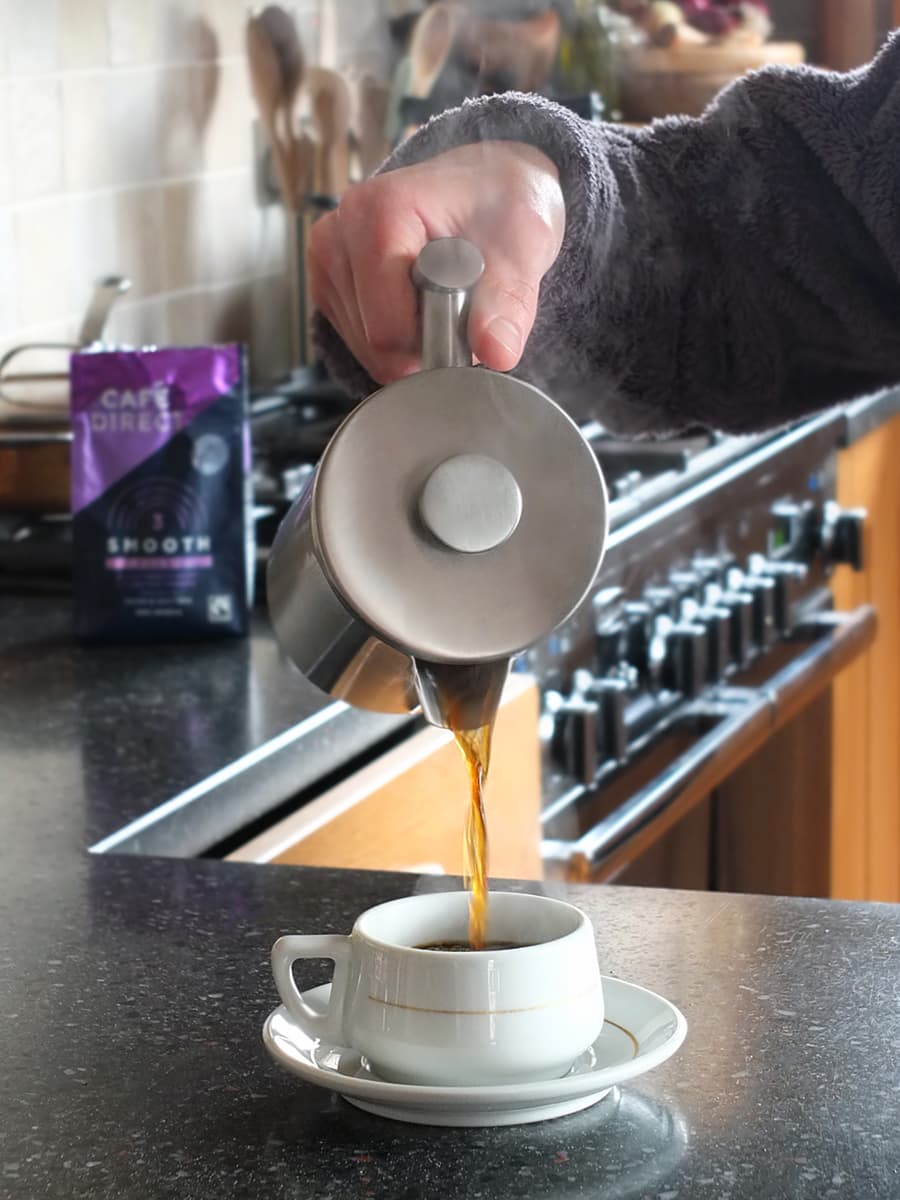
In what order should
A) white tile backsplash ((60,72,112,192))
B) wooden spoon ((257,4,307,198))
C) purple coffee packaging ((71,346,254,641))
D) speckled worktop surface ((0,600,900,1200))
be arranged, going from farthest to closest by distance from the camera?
wooden spoon ((257,4,307,198)) < white tile backsplash ((60,72,112,192)) < purple coffee packaging ((71,346,254,641)) < speckled worktop surface ((0,600,900,1200))

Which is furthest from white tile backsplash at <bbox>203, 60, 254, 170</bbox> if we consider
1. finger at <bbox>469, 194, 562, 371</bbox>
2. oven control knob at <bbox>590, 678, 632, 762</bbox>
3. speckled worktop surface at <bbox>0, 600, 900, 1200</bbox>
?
finger at <bbox>469, 194, 562, 371</bbox>

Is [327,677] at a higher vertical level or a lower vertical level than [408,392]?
lower

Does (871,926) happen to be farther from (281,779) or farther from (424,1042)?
(281,779)

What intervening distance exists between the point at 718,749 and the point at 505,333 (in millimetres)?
1145

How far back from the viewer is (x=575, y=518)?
58 centimetres

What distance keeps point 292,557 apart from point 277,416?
1.12 m

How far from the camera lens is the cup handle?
1.99ft

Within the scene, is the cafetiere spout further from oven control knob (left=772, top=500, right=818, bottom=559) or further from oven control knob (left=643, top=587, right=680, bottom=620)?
oven control knob (left=772, top=500, right=818, bottom=559)

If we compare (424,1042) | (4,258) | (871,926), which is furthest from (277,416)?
(424,1042)

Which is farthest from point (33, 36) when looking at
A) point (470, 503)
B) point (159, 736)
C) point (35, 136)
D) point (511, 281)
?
point (470, 503)

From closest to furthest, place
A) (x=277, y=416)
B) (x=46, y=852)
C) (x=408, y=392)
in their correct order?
(x=408, y=392), (x=46, y=852), (x=277, y=416)

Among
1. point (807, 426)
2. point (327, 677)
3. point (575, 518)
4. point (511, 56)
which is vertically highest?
point (511, 56)

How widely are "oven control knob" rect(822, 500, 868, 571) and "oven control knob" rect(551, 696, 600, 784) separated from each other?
2.40ft

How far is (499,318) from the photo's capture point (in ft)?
2.06
